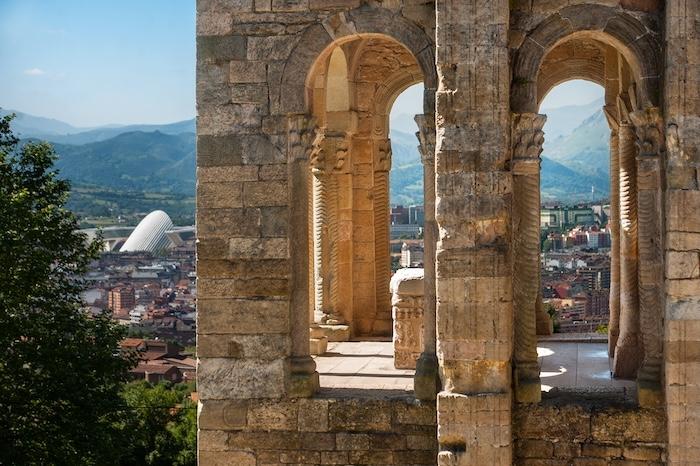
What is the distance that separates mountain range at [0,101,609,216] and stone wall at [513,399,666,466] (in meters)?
51.1

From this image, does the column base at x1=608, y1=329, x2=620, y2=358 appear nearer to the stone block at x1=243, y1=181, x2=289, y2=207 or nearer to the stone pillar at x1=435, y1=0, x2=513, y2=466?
the stone pillar at x1=435, y1=0, x2=513, y2=466

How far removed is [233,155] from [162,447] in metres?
18.9

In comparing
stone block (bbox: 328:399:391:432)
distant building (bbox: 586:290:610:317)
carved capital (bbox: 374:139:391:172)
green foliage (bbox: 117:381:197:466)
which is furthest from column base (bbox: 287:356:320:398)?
distant building (bbox: 586:290:610:317)

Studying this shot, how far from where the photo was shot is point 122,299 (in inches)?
2422

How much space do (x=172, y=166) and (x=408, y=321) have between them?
439 feet

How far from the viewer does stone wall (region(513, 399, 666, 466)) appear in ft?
42.4

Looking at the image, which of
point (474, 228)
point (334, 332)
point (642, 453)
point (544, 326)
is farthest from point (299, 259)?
point (544, 326)

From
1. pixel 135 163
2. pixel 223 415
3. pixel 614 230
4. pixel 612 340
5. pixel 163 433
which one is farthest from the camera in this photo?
pixel 135 163

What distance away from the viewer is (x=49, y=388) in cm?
1928

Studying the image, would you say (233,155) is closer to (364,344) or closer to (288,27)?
(288,27)

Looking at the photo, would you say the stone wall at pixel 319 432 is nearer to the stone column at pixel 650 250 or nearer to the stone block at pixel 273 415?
the stone block at pixel 273 415

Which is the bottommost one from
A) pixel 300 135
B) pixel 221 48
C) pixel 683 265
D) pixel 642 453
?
pixel 642 453

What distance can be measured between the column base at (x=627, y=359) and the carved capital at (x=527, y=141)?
9.09ft

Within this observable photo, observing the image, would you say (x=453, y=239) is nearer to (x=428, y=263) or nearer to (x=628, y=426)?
(x=428, y=263)
